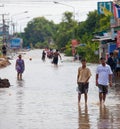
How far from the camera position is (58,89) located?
2647cm

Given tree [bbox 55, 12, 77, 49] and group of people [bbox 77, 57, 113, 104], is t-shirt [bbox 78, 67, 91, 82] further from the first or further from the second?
tree [bbox 55, 12, 77, 49]

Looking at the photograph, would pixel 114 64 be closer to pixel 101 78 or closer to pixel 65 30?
pixel 101 78

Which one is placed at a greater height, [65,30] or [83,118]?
[65,30]

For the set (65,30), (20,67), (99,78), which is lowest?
(20,67)

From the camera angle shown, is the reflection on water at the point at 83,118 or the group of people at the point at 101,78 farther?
the group of people at the point at 101,78

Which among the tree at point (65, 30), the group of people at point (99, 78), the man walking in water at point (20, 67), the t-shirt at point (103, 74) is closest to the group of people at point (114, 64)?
the man walking in water at point (20, 67)

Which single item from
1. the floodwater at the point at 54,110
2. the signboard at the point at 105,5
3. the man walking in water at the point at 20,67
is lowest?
the floodwater at the point at 54,110

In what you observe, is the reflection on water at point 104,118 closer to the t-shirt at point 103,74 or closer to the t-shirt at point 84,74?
the t-shirt at point 103,74

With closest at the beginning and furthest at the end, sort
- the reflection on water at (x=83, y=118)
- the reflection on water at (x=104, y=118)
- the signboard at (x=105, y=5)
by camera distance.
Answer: the reflection on water at (x=104, y=118), the reflection on water at (x=83, y=118), the signboard at (x=105, y=5)

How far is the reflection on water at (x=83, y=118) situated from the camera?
14656mm

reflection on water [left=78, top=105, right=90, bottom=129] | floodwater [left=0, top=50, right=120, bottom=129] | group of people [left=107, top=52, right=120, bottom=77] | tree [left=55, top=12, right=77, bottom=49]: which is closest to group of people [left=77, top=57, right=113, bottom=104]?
floodwater [left=0, top=50, right=120, bottom=129]

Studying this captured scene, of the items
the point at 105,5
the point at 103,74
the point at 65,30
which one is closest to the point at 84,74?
the point at 103,74

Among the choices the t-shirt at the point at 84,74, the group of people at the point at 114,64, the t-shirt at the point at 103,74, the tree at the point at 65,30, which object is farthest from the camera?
the tree at the point at 65,30

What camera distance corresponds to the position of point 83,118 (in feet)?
52.7
